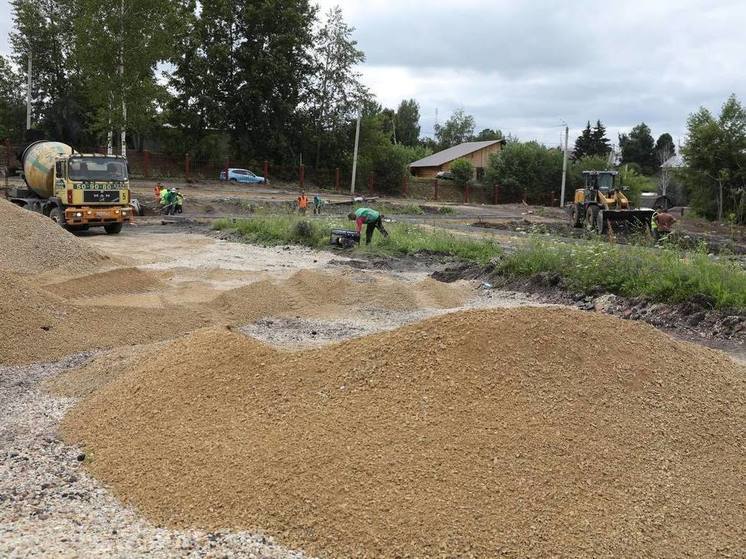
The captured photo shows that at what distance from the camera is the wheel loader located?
2119 centimetres

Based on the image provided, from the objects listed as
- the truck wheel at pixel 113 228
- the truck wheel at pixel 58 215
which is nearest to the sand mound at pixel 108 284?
the truck wheel at pixel 58 215

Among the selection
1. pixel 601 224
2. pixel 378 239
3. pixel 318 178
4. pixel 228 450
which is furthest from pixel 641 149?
pixel 228 450

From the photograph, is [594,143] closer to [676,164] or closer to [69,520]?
[676,164]

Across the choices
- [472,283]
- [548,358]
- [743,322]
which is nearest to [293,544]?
[548,358]

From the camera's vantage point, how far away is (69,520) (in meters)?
3.58

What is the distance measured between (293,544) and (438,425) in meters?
1.13

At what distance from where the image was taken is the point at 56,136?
36500 mm

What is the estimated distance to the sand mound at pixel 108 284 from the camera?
31.3 ft

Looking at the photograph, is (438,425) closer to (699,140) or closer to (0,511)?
(0,511)

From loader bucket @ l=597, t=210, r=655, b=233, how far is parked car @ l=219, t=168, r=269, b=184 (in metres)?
23.3

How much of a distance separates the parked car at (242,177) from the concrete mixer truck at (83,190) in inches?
802

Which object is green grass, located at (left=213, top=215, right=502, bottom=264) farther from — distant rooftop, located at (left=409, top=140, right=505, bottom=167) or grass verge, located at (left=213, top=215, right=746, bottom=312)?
distant rooftop, located at (left=409, top=140, right=505, bottom=167)

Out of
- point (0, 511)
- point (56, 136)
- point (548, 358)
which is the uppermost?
point (56, 136)

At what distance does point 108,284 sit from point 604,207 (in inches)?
698
